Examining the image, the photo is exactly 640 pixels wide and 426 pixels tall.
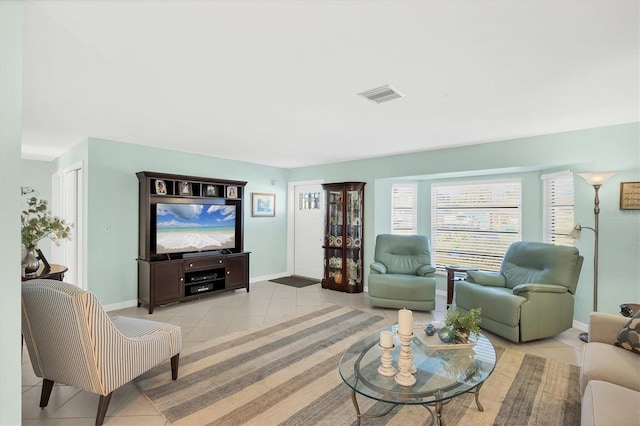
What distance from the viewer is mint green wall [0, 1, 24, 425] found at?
4.52ft

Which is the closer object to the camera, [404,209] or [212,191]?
[212,191]

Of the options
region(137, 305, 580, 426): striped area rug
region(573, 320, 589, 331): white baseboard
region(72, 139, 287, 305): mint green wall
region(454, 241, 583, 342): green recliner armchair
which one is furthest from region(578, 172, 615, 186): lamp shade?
region(72, 139, 287, 305): mint green wall

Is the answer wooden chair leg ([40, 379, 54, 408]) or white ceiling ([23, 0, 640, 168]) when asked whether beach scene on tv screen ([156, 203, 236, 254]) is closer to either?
white ceiling ([23, 0, 640, 168])

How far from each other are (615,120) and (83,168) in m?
6.29

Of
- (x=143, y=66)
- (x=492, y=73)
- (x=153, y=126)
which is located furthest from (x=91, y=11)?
(x=492, y=73)

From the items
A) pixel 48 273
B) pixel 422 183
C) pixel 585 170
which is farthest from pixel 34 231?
pixel 585 170

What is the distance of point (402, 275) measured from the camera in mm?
4570

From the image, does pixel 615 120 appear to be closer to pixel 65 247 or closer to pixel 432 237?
pixel 432 237

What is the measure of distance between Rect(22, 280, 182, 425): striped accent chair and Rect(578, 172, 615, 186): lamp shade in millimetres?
4420

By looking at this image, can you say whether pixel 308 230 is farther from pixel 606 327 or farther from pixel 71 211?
pixel 606 327

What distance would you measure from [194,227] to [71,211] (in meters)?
1.87

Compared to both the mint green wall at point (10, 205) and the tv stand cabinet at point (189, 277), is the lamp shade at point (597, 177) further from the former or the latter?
the tv stand cabinet at point (189, 277)

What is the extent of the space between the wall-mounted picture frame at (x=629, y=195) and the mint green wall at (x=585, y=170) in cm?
6

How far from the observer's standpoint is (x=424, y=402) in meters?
1.68
